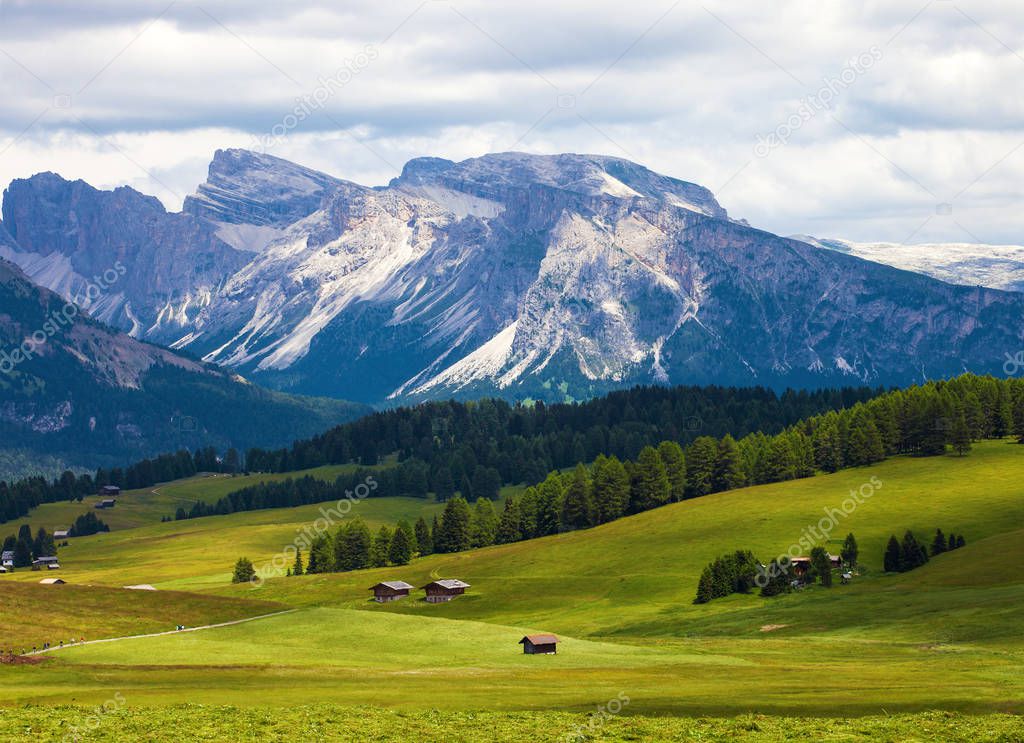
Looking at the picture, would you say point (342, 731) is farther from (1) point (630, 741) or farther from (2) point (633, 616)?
(2) point (633, 616)

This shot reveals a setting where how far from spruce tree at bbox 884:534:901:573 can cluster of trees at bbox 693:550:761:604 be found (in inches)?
599

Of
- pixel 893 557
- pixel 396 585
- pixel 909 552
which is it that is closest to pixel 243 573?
pixel 396 585

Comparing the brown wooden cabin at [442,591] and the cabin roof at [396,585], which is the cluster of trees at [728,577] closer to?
the brown wooden cabin at [442,591]

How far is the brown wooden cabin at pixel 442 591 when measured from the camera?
546 feet

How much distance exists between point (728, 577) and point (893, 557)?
20591mm

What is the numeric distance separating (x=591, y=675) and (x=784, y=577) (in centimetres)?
6217

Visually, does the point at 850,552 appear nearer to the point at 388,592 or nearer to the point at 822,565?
the point at 822,565

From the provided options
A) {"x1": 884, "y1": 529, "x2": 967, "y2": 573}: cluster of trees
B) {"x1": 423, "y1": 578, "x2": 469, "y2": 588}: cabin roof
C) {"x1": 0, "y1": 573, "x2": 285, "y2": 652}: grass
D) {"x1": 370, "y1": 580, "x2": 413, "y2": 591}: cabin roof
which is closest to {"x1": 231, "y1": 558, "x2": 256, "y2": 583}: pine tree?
{"x1": 370, "y1": 580, "x2": 413, "y2": 591}: cabin roof

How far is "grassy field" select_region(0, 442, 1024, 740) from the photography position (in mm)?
79750

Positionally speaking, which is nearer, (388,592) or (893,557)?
(893,557)

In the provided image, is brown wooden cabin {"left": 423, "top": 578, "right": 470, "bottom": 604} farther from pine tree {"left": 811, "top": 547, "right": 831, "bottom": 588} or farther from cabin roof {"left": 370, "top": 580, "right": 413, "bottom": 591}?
pine tree {"left": 811, "top": 547, "right": 831, "bottom": 588}

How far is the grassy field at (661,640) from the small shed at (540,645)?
1.94 m

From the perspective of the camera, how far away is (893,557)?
157125mm

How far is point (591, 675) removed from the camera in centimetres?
9800
